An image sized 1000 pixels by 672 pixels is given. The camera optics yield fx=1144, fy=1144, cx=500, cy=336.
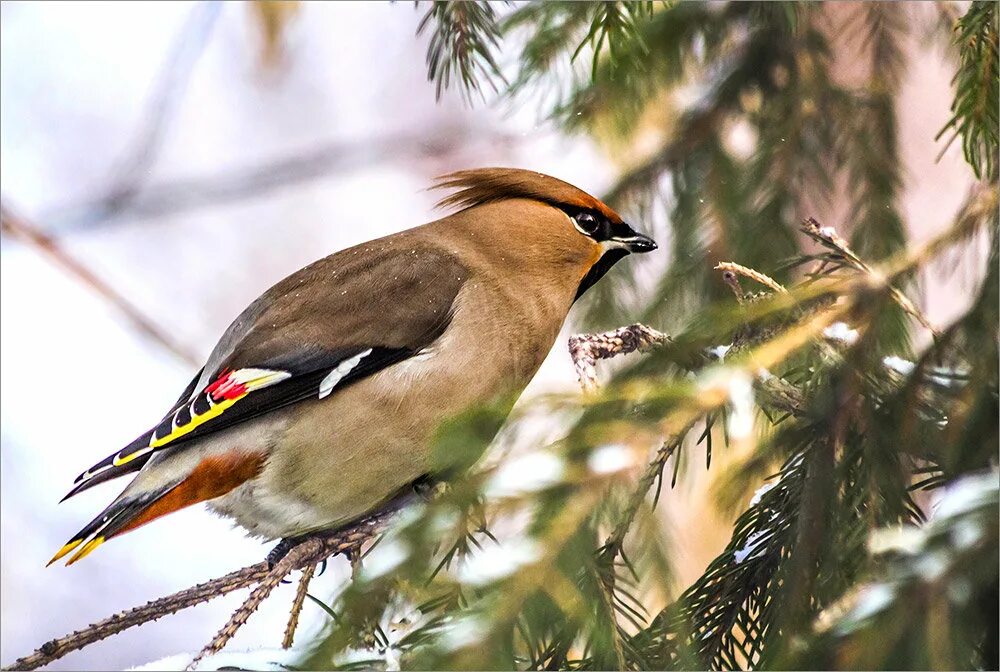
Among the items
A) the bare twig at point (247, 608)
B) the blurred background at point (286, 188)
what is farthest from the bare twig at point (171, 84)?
the bare twig at point (247, 608)

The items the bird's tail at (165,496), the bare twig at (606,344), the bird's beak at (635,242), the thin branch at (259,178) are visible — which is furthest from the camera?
the thin branch at (259,178)

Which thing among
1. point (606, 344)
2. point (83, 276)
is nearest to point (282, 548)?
point (606, 344)

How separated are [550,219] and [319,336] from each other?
75cm

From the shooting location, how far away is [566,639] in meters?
1.55

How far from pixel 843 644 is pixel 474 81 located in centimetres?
149

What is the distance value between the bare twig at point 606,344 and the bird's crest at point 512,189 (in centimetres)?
92

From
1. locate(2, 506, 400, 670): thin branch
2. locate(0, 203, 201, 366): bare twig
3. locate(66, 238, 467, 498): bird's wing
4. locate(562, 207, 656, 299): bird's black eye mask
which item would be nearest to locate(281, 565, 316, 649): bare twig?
locate(2, 506, 400, 670): thin branch

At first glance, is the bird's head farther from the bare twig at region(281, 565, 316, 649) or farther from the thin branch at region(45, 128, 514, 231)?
the thin branch at region(45, 128, 514, 231)

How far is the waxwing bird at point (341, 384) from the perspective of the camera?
260 cm

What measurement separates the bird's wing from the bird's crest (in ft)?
0.97

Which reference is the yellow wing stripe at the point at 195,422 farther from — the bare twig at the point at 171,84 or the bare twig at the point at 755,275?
the bare twig at the point at 171,84

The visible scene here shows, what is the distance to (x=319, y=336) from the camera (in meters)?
2.79

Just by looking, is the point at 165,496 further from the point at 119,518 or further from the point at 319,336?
the point at 319,336

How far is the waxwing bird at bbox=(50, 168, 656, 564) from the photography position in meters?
2.60
